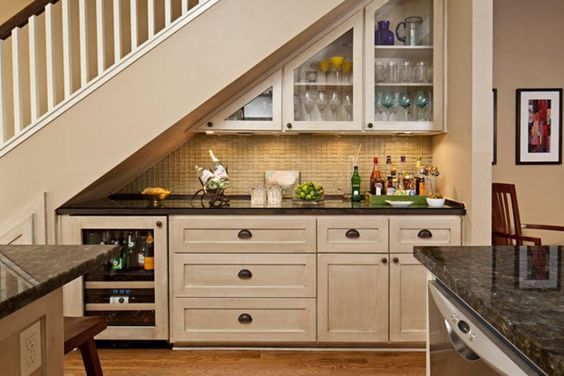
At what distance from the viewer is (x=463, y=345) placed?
1.12 metres

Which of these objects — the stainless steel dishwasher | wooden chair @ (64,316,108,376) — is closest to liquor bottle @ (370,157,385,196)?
the stainless steel dishwasher

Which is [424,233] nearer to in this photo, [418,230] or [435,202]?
[418,230]

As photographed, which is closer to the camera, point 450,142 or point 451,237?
point 451,237

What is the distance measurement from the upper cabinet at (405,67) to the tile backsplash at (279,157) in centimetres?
37

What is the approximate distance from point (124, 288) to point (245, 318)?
75 cm

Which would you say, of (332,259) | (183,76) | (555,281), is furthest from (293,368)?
(555,281)

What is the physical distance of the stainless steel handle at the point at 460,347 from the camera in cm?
107

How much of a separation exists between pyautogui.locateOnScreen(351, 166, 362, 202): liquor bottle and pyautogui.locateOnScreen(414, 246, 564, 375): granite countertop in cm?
202

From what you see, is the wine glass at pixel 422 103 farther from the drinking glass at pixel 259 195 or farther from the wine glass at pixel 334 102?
the drinking glass at pixel 259 195

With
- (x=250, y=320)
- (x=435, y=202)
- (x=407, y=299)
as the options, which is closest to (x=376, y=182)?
(x=435, y=202)

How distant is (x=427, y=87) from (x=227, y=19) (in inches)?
54.9

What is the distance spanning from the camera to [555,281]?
1127mm

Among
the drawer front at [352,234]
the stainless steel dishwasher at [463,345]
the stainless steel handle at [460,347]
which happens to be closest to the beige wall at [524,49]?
the drawer front at [352,234]

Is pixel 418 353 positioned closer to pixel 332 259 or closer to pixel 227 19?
pixel 332 259
